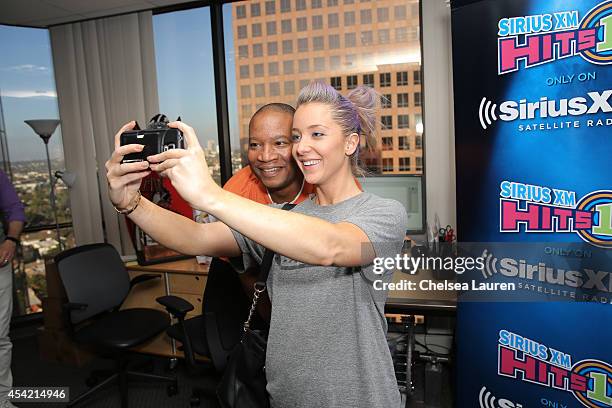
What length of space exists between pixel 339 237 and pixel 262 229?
0.55 feet

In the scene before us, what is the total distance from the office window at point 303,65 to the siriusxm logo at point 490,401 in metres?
2.56

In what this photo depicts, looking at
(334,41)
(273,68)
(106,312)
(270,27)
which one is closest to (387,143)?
(334,41)

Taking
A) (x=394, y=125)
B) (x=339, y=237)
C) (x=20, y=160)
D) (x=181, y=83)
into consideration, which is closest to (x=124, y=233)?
(x=20, y=160)

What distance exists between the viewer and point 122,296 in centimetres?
299

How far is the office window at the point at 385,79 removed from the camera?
10.6 feet

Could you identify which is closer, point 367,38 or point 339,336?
point 339,336

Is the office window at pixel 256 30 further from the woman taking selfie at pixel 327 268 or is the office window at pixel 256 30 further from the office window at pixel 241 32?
the woman taking selfie at pixel 327 268

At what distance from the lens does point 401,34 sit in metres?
3.19

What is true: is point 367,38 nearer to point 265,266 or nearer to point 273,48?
point 273,48

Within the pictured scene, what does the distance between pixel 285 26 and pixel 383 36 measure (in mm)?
834

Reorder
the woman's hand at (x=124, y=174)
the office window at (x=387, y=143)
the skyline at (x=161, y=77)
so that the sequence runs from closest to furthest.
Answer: the woman's hand at (x=124, y=174) → the office window at (x=387, y=143) → the skyline at (x=161, y=77)

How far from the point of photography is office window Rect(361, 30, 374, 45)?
3277 mm

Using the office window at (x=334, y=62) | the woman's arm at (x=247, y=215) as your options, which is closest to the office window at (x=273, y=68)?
the office window at (x=334, y=62)

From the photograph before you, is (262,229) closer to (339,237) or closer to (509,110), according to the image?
(339,237)
